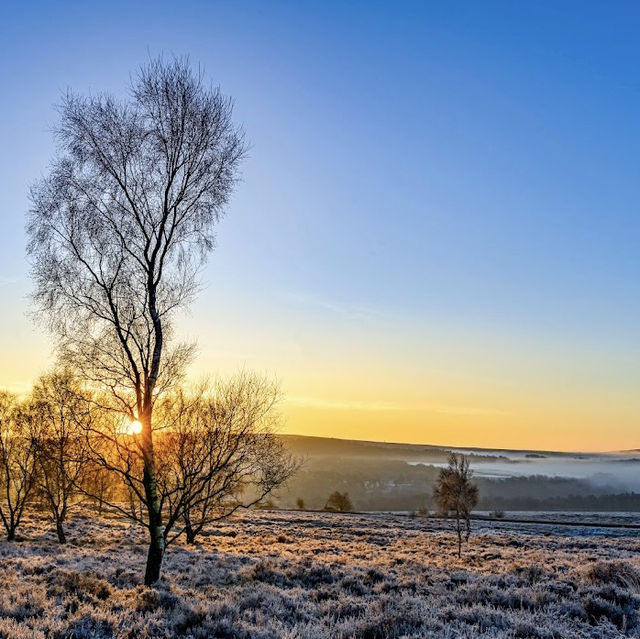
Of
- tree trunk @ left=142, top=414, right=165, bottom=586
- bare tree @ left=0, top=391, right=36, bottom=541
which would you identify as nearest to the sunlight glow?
tree trunk @ left=142, top=414, right=165, bottom=586

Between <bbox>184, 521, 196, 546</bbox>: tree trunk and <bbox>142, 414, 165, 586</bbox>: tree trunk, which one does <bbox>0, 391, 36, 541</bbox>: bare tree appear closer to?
<bbox>184, 521, 196, 546</bbox>: tree trunk

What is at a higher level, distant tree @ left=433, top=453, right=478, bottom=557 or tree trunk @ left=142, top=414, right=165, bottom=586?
tree trunk @ left=142, top=414, right=165, bottom=586

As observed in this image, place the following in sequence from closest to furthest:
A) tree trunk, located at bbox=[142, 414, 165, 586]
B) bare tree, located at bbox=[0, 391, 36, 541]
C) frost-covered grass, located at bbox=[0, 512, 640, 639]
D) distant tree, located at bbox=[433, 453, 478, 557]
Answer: frost-covered grass, located at bbox=[0, 512, 640, 639] < tree trunk, located at bbox=[142, 414, 165, 586] < bare tree, located at bbox=[0, 391, 36, 541] < distant tree, located at bbox=[433, 453, 478, 557]

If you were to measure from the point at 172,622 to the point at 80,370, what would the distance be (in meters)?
5.25

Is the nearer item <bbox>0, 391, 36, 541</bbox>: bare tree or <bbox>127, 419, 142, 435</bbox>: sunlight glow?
<bbox>127, 419, 142, 435</bbox>: sunlight glow

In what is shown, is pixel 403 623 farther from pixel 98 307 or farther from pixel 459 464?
pixel 459 464

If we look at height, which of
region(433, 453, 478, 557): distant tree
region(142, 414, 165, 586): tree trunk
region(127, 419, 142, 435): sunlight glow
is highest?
region(127, 419, 142, 435): sunlight glow

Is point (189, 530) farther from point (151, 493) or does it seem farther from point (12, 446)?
point (12, 446)

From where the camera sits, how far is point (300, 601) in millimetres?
9492

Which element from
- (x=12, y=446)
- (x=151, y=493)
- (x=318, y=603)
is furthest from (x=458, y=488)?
(x=12, y=446)

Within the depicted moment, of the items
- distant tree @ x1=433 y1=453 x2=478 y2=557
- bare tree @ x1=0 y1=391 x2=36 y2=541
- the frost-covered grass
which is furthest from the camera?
distant tree @ x1=433 y1=453 x2=478 y2=557

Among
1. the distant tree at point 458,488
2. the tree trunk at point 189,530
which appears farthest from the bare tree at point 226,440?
the distant tree at point 458,488

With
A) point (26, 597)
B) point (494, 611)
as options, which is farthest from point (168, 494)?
point (494, 611)

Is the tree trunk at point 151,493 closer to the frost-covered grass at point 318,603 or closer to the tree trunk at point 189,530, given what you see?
the tree trunk at point 189,530
